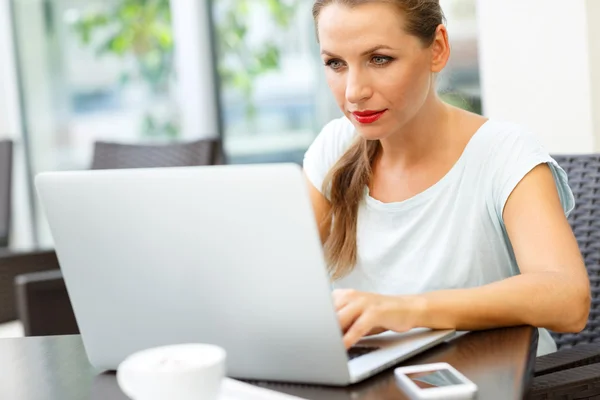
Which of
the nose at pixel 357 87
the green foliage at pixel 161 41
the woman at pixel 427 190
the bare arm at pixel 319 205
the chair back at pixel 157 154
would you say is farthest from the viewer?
the green foliage at pixel 161 41

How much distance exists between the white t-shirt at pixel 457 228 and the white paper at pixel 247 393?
2.06 feet

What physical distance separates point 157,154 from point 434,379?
77.1 inches

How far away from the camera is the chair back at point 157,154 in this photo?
271 cm

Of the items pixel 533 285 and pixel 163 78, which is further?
pixel 163 78

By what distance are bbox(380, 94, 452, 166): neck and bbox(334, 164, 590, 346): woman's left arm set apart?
216 mm

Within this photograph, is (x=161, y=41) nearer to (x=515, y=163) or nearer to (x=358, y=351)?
(x=515, y=163)

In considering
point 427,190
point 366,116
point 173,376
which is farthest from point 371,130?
point 173,376

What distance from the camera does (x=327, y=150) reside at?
183 centimetres

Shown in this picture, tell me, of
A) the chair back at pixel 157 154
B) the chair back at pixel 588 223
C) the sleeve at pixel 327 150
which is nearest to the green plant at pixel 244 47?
the chair back at pixel 157 154

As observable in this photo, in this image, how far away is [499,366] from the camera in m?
1.03

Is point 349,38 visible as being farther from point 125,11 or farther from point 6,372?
point 125,11

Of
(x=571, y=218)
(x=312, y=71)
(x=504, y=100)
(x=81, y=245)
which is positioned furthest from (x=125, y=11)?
(x=81, y=245)

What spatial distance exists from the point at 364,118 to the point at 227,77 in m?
3.00

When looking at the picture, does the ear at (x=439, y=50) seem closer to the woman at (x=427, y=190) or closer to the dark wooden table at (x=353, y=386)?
the woman at (x=427, y=190)
